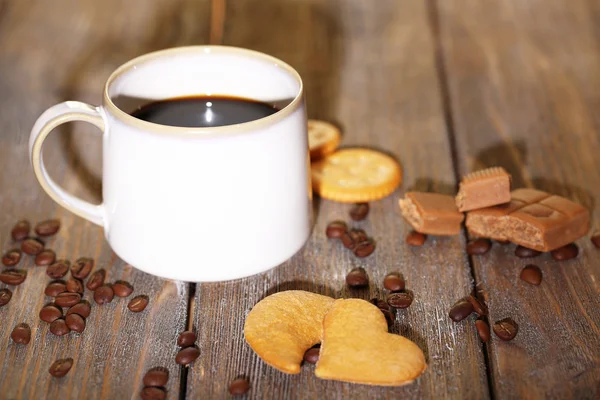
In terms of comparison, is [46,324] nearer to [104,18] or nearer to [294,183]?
[294,183]

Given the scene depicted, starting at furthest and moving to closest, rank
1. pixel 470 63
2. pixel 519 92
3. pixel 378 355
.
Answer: pixel 470 63 → pixel 519 92 → pixel 378 355

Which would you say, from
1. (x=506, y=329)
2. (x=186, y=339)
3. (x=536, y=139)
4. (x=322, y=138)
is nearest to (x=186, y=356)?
(x=186, y=339)

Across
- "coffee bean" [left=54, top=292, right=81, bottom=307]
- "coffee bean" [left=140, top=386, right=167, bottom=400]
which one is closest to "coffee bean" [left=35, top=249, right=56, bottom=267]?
"coffee bean" [left=54, top=292, right=81, bottom=307]

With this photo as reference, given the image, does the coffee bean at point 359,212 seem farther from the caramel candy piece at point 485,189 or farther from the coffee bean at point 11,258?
the coffee bean at point 11,258

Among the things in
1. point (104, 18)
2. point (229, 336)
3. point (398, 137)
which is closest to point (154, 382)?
point (229, 336)

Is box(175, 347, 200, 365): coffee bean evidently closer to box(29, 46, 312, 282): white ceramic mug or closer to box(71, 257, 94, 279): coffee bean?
box(29, 46, 312, 282): white ceramic mug

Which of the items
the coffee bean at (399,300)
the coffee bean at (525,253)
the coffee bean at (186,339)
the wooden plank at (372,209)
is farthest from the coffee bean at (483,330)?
the coffee bean at (186,339)

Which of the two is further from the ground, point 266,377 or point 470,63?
point 266,377
